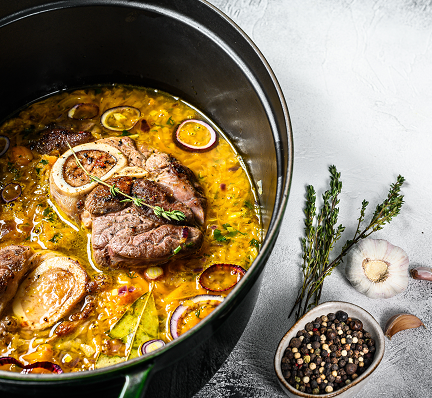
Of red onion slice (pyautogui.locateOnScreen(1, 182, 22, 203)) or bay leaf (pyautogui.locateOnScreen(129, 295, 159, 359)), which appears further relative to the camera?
red onion slice (pyautogui.locateOnScreen(1, 182, 22, 203))

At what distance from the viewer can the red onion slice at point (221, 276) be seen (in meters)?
2.95

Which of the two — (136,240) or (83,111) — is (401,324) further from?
(83,111)

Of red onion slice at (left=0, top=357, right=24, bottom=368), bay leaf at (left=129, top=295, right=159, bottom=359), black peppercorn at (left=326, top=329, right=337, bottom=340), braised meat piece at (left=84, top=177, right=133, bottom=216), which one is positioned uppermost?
braised meat piece at (left=84, top=177, right=133, bottom=216)

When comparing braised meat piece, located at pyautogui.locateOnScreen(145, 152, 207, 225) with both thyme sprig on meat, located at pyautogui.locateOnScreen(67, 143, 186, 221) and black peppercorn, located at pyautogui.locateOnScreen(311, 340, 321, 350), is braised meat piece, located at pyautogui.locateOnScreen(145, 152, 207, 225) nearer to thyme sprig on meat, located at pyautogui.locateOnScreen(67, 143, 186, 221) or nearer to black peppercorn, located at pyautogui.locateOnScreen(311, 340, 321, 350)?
thyme sprig on meat, located at pyautogui.locateOnScreen(67, 143, 186, 221)

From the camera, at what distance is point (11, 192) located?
10.8 feet

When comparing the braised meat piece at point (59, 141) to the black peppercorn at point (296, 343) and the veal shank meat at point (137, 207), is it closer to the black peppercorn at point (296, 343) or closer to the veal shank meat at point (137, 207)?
the veal shank meat at point (137, 207)

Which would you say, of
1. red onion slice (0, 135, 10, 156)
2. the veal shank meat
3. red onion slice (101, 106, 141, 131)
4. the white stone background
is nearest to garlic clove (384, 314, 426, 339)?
the white stone background

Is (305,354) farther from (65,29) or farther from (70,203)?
(65,29)

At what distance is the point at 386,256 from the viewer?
3.18 metres

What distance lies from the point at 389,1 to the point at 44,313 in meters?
3.97

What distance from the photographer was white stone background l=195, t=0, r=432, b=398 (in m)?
2.97

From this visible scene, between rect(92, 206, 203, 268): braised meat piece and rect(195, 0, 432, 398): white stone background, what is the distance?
755mm

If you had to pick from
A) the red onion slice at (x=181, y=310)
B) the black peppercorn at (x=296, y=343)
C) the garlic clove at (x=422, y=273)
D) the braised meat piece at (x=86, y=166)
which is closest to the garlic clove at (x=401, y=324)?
the garlic clove at (x=422, y=273)

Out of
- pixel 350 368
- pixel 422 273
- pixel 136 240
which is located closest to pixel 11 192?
pixel 136 240
